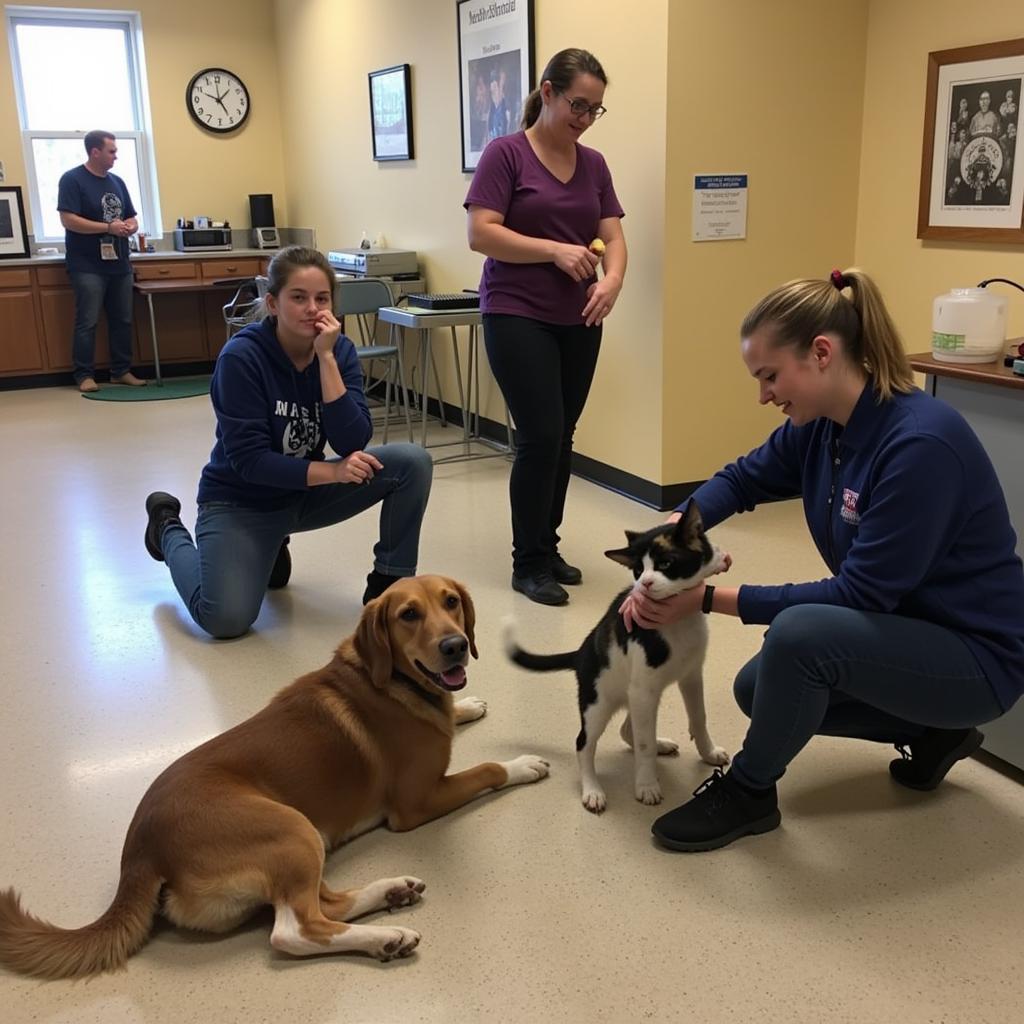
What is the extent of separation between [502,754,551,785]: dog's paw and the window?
22.7ft

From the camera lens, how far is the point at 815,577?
329 cm

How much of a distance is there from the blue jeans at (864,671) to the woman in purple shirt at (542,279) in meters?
1.40

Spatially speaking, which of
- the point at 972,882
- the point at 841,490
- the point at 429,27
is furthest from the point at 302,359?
the point at 429,27

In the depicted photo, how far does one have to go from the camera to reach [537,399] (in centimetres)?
315

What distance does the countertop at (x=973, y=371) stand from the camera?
6.73ft

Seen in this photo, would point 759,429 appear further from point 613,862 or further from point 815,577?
point 613,862

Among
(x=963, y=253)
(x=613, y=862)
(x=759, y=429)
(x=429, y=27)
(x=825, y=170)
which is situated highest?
(x=429, y=27)

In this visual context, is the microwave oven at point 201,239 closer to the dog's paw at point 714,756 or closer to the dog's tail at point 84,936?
the dog's paw at point 714,756

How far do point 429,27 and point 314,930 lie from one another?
4955 millimetres

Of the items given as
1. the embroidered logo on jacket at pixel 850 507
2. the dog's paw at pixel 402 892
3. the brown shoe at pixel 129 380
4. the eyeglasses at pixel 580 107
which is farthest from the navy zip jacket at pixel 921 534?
the brown shoe at pixel 129 380

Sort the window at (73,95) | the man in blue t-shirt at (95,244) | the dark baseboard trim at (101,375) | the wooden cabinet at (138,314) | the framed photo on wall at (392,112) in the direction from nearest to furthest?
the framed photo on wall at (392,112) < the man in blue t-shirt at (95,244) < the wooden cabinet at (138,314) < the dark baseboard trim at (101,375) < the window at (73,95)

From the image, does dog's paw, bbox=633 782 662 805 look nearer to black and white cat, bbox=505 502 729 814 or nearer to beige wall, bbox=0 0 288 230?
black and white cat, bbox=505 502 729 814

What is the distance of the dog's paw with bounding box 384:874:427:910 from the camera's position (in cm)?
176

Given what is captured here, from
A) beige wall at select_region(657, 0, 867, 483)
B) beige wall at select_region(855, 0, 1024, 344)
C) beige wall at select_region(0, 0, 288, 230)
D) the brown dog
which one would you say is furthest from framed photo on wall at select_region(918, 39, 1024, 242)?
beige wall at select_region(0, 0, 288, 230)
